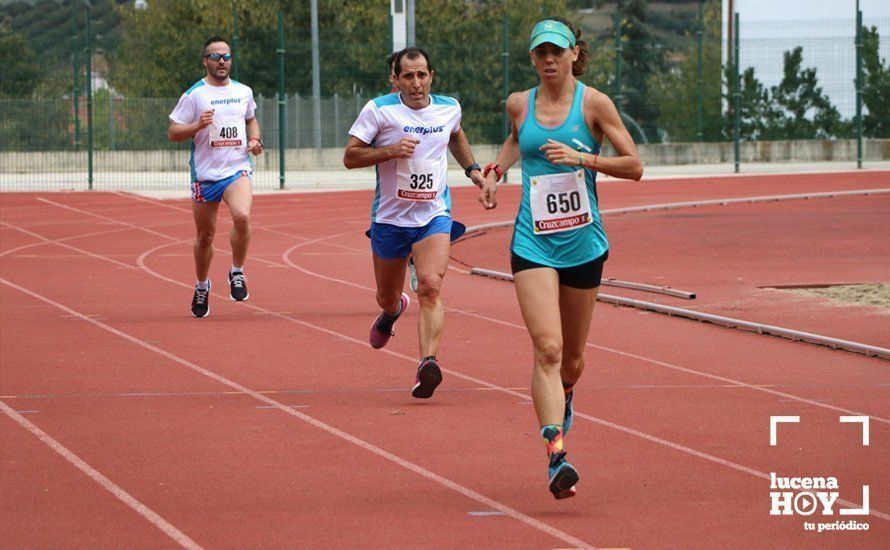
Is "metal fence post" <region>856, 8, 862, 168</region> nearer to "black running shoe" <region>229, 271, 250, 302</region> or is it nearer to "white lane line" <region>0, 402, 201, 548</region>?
"black running shoe" <region>229, 271, 250, 302</region>

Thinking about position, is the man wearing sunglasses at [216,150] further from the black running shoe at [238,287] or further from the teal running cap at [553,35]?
the teal running cap at [553,35]

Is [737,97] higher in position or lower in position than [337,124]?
higher

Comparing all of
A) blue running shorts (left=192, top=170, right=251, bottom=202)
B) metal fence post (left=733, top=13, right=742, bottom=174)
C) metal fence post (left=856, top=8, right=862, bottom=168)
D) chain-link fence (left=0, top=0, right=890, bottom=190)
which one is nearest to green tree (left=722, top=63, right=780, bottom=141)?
chain-link fence (left=0, top=0, right=890, bottom=190)

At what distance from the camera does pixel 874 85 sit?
35.6m

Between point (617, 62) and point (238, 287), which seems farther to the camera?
point (617, 62)

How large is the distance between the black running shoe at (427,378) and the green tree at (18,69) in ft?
85.2

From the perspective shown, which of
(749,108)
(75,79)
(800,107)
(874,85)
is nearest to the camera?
(75,79)

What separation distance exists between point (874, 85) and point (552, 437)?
102 ft

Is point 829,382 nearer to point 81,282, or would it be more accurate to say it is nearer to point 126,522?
point 126,522

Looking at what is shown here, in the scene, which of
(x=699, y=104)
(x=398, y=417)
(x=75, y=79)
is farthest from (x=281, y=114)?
(x=398, y=417)

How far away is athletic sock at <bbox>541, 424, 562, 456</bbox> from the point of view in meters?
6.29

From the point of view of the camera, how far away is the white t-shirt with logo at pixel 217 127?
41.2 feet

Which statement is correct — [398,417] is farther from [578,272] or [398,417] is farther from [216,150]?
[216,150]

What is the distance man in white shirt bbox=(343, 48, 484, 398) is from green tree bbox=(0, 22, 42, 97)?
82.1 feet
